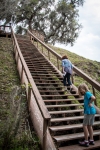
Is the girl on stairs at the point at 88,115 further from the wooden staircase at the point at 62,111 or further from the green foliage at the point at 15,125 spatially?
the green foliage at the point at 15,125

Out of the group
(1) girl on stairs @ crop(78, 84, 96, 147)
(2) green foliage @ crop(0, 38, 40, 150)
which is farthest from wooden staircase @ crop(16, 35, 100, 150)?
(2) green foliage @ crop(0, 38, 40, 150)

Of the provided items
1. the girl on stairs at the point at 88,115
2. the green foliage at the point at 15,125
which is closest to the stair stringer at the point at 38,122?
the green foliage at the point at 15,125

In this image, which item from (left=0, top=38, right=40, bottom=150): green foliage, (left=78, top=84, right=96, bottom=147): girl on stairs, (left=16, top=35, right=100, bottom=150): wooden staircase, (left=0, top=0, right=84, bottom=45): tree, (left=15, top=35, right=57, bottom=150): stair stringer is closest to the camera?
(left=0, top=38, right=40, bottom=150): green foliage

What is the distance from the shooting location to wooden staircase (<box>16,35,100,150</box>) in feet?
14.6

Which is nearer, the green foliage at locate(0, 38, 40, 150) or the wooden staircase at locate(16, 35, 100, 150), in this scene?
the green foliage at locate(0, 38, 40, 150)

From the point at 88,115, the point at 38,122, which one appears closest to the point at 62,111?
the point at 38,122

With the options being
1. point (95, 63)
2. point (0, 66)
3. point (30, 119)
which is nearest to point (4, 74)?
point (0, 66)

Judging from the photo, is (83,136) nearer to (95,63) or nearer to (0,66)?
(0,66)

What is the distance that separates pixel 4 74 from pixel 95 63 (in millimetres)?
7162

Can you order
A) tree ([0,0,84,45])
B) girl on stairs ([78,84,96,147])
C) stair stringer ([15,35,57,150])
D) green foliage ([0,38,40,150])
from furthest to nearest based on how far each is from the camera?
tree ([0,0,84,45]), girl on stairs ([78,84,96,147]), stair stringer ([15,35,57,150]), green foliage ([0,38,40,150])

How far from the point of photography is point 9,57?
10.9m

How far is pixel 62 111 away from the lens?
213 inches

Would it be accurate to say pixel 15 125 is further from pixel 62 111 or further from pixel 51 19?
pixel 51 19

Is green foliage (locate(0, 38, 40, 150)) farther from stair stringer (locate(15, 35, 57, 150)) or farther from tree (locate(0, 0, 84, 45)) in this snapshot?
tree (locate(0, 0, 84, 45))
